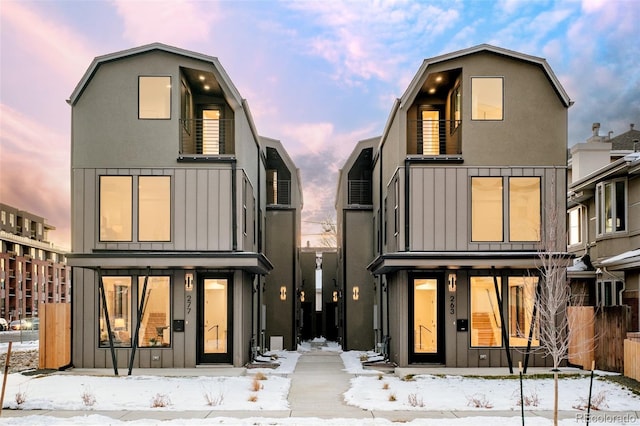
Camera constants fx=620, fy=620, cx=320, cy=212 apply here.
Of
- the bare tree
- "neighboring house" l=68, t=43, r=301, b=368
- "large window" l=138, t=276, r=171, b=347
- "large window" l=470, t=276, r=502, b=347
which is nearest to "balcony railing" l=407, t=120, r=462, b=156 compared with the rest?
the bare tree

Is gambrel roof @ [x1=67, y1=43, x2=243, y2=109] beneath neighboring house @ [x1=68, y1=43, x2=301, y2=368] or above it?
above

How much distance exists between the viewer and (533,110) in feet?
57.0

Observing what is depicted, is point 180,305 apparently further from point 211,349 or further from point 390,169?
point 390,169

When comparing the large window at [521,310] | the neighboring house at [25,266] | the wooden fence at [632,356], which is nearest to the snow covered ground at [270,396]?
the wooden fence at [632,356]

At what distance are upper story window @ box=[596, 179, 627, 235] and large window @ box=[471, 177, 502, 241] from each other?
5.88 metres

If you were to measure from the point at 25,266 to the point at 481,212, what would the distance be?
74.4 metres

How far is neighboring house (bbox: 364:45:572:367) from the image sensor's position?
54.4ft

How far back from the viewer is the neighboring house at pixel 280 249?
2533cm

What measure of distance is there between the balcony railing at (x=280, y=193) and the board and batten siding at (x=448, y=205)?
10744 mm

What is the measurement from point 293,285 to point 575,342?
478 inches

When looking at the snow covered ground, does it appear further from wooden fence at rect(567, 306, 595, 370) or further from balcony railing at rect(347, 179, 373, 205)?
balcony railing at rect(347, 179, 373, 205)

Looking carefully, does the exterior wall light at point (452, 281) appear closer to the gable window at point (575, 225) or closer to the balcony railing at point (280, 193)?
the gable window at point (575, 225)

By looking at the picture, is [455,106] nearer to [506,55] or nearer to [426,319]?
[506,55]

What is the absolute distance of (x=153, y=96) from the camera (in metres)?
17.3
